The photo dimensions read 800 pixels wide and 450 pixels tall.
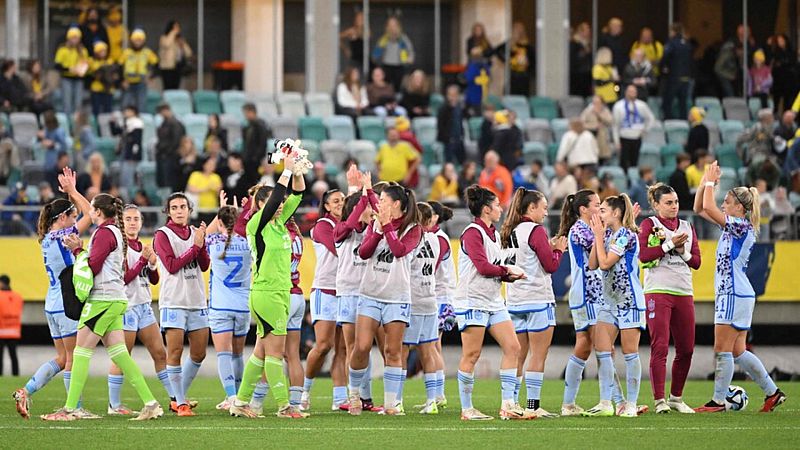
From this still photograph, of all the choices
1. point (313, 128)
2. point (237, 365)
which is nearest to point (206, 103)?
point (313, 128)

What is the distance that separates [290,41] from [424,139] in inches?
204

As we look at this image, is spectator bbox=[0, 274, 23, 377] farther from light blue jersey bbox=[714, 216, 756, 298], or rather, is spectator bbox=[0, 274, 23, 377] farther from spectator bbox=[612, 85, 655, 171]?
light blue jersey bbox=[714, 216, 756, 298]

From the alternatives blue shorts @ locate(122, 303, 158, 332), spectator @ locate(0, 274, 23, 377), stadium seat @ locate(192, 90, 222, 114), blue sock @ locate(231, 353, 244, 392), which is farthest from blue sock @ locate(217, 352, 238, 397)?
stadium seat @ locate(192, 90, 222, 114)

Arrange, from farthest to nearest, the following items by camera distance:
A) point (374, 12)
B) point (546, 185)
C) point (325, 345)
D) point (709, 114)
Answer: point (374, 12), point (709, 114), point (546, 185), point (325, 345)

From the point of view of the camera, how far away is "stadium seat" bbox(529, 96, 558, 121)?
2867 cm

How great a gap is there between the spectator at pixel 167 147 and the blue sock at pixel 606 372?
38.1ft

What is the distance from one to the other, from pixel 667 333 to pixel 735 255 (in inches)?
42.4

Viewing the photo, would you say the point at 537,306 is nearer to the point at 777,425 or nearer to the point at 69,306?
the point at 777,425

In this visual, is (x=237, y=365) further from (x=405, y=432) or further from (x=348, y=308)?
(x=405, y=432)

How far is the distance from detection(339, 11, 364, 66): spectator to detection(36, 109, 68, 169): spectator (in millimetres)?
7002

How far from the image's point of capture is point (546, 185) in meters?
23.6

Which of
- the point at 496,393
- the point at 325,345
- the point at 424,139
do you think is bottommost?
the point at 496,393

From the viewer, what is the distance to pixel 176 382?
1341 cm

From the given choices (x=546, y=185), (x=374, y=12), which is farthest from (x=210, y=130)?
(x=374, y=12)
